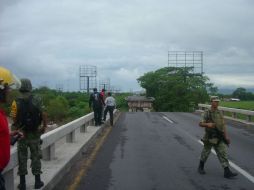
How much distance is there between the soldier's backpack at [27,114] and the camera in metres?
8.61

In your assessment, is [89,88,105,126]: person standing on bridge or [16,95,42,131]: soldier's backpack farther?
[89,88,105,126]: person standing on bridge

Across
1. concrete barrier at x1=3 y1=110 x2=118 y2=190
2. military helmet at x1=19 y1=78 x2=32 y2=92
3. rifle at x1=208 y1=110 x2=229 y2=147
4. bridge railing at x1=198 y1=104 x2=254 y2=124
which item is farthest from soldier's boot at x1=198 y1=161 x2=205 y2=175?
bridge railing at x1=198 y1=104 x2=254 y2=124

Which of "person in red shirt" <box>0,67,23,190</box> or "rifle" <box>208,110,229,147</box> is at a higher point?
"person in red shirt" <box>0,67,23,190</box>

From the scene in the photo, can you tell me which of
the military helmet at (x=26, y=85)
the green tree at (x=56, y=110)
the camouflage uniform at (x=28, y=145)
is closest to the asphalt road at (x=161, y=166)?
the camouflage uniform at (x=28, y=145)

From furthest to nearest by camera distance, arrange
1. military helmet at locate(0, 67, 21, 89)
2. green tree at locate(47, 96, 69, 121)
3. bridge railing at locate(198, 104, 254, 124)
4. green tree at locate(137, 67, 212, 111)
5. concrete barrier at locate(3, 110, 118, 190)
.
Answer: green tree at locate(137, 67, 212, 111)
green tree at locate(47, 96, 69, 121)
bridge railing at locate(198, 104, 254, 124)
concrete barrier at locate(3, 110, 118, 190)
military helmet at locate(0, 67, 21, 89)

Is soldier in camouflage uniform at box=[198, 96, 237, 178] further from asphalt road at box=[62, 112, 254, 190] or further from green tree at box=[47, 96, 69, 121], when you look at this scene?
green tree at box=[47, 96, 69, 121]

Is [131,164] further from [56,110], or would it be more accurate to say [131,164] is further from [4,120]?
[56,110]

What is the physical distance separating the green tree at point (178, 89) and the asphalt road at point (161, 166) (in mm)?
69052

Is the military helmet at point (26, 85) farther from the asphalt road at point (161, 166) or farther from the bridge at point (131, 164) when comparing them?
the asphalt road at point (161, 166)

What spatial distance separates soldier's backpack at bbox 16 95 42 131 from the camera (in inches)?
339

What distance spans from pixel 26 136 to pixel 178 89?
86907mm

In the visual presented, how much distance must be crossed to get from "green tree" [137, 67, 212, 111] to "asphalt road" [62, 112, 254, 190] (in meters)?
69.1

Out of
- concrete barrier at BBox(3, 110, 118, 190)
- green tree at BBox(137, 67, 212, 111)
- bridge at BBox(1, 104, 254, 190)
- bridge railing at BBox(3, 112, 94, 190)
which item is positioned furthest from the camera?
green tree at BBox(137, 67, 212, 111)

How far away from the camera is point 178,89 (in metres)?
95.0
